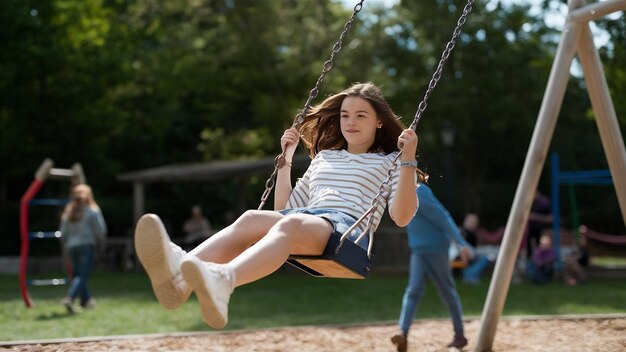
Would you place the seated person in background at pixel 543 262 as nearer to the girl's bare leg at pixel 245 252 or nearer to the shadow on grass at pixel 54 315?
the shadow on grass at pixel 54 315

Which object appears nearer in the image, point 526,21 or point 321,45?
point 526,21

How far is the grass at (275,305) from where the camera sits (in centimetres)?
870

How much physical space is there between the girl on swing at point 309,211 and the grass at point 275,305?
369cm

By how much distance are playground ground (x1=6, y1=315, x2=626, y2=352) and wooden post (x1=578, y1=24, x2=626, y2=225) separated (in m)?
1.39

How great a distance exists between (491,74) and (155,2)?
8.85 meters

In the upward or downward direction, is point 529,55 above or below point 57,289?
above

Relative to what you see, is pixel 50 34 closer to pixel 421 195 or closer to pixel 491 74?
pixel 491 74

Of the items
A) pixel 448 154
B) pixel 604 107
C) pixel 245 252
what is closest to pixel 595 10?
pixel 604 107

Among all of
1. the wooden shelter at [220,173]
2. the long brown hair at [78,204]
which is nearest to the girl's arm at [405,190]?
the long brown hair at [78,204]

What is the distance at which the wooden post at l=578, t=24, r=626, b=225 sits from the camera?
649 centimetres

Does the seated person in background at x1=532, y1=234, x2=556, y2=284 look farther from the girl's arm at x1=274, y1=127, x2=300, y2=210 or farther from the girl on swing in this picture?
the girl's arm at x1=274, y1=127, x2=300, y2=210

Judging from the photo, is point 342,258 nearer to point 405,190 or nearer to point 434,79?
point 405,190

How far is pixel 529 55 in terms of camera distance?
68.1 ft

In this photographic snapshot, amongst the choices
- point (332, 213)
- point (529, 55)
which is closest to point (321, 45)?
point (529, 55)
